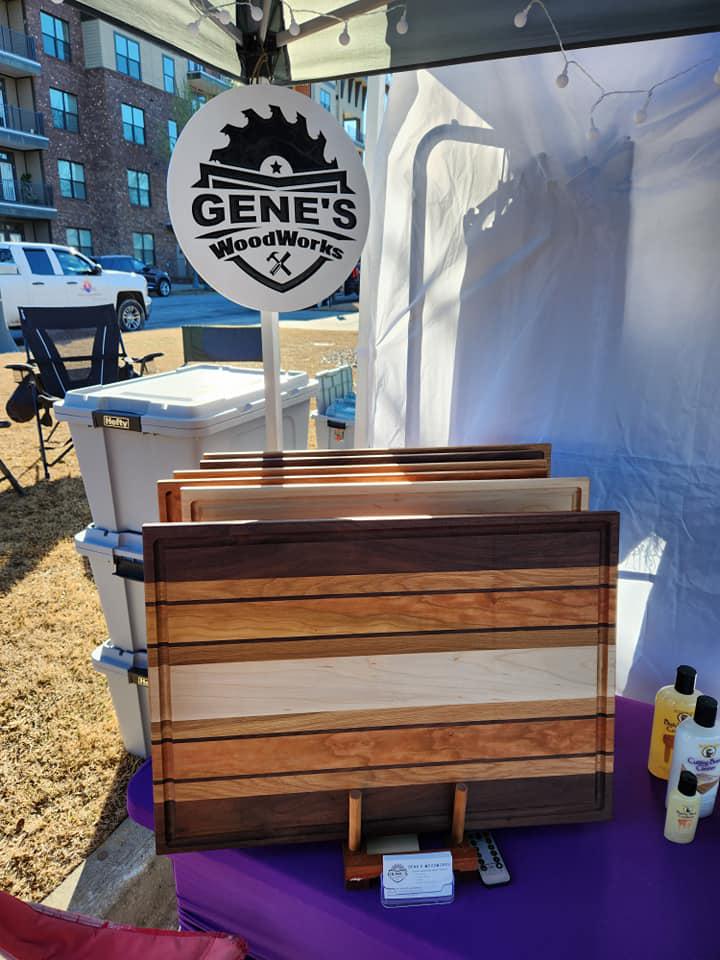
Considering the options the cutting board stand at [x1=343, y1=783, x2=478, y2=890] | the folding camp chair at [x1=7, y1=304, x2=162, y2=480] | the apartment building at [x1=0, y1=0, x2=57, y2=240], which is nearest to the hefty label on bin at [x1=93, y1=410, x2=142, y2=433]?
the cutting board stand at [x1=343, y1=783, x2=478, y2=890]

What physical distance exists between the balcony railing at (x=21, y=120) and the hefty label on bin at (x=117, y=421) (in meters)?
26.3

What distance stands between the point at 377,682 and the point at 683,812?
22.7 inches

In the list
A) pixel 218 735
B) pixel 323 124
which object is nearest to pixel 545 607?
pixel 218 735

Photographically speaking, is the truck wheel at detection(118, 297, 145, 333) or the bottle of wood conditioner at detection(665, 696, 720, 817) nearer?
the bottle of wood conditioner at detection(665, 696, 720, 817)

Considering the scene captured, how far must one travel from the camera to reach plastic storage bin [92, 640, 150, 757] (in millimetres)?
2213

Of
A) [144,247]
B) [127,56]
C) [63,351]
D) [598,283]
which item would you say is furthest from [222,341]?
[127,56]

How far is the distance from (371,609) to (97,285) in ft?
42.1

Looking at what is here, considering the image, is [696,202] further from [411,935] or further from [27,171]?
[27,171]

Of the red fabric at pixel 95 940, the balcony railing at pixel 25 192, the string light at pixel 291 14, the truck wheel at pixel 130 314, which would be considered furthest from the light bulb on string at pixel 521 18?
the balcony railing at pixel 25 192

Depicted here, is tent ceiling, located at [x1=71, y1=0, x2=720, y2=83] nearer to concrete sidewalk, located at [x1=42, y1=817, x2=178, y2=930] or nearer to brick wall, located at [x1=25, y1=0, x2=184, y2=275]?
concrete sidewalk, located at [x1=42, y1=817, x2=178, y2=930]

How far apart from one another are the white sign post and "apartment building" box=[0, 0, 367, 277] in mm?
22695

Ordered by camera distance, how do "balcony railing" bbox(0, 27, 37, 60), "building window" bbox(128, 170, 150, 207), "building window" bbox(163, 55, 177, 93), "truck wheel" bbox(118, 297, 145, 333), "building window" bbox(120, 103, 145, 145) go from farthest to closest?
1. "building window" bbox(163, 55, 177, 93)
2. "building window" bbox(128, 170, 150, 207)
3. "building window" bbox(120, 103, 145, 145)
4. "balcony railing" bbox(0, 27, 37, 60)
5. "truck wheel" bbox(118, 297, 145, 333)

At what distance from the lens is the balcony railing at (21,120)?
22750 mm

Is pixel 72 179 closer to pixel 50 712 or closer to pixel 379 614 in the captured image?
pixel 50 712
